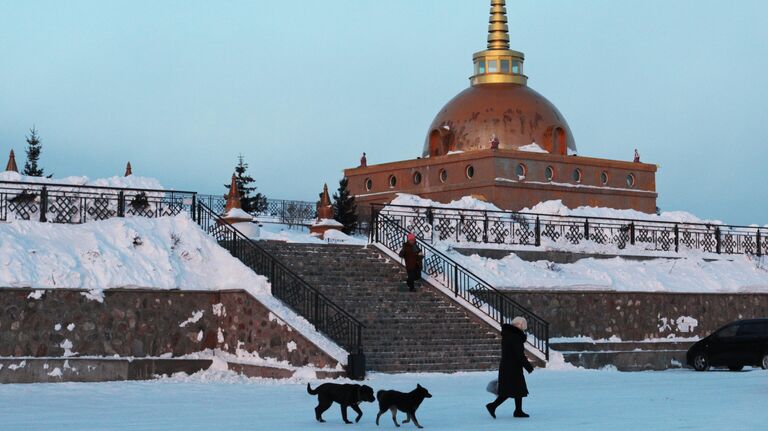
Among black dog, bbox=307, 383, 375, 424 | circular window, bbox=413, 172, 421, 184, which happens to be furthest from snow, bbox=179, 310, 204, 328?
circular window, bbox=413, 172, 421, 184

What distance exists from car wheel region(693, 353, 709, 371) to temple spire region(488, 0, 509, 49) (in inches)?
1386

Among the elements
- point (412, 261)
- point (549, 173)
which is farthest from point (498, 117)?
point (412, 261)

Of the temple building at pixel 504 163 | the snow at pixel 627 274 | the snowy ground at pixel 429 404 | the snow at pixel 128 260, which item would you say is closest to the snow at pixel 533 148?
the temple building at pixel 504 163

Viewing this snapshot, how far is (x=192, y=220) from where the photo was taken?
94.5 ft

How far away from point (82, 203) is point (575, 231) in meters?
15.1

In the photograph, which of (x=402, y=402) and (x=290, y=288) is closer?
(x=402, y=402)

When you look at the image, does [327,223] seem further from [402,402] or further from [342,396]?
[402,402]

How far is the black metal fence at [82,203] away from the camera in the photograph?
27.8m

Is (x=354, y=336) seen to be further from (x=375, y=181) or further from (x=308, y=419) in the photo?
(x=375, y=181)

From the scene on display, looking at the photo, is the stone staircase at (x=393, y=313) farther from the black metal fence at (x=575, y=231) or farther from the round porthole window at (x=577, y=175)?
the round porthole window at (x=577, y=175)

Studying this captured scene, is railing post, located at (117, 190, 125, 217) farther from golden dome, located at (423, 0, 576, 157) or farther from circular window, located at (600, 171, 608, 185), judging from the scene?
circular window, located at (600, 171, 608, 185)

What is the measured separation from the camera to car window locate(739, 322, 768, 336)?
98.0 ft

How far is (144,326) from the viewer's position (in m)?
25.9

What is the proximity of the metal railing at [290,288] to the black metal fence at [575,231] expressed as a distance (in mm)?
5149
